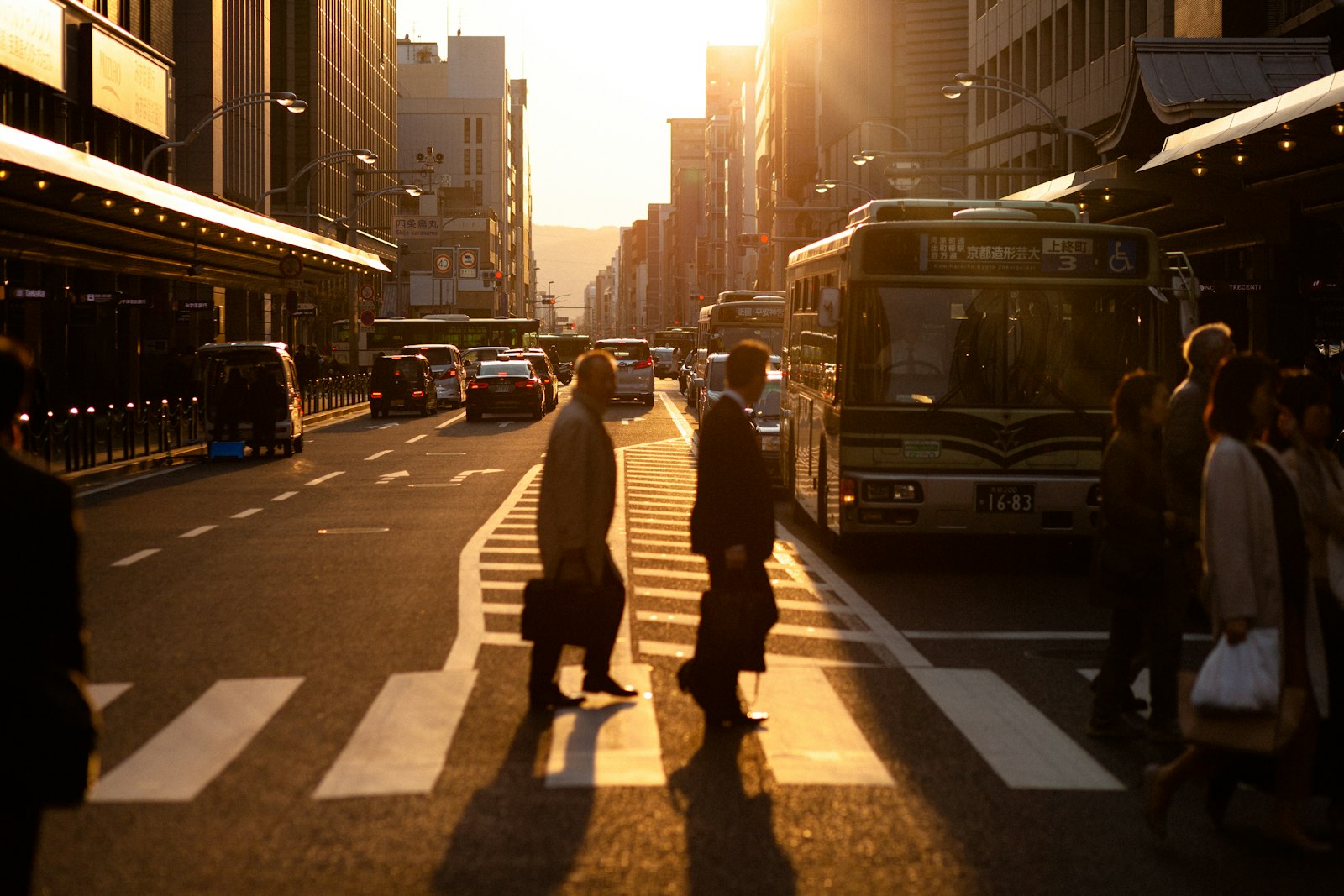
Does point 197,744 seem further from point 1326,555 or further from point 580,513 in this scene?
point 1326,555

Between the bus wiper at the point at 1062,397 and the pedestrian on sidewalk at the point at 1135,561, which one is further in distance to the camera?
the bus wiper at the point at 1062,397

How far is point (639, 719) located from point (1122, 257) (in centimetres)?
781

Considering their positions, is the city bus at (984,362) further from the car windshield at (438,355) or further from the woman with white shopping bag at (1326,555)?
the car windshield at (438,355)

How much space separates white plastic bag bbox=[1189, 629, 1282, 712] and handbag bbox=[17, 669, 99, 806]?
3597 millimetres

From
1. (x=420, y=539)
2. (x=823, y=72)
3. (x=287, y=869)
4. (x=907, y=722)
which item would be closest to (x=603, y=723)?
(x=907, y=722)

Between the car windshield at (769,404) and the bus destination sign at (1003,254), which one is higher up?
the bus destination sign at (1003,254)

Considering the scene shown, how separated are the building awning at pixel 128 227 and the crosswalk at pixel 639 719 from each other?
40.4ft

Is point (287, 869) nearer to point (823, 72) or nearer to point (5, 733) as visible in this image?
point (5, 733)

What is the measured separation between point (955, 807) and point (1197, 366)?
383cm

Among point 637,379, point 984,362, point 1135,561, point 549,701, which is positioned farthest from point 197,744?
point 637,379

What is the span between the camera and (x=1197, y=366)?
9578mm

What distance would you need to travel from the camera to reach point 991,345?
14.4 m

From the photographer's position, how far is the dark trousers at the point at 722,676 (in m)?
8.13

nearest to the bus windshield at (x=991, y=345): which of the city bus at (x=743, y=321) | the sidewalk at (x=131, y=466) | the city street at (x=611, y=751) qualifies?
the city street at (x=611, y=751)
